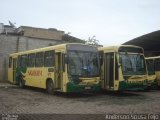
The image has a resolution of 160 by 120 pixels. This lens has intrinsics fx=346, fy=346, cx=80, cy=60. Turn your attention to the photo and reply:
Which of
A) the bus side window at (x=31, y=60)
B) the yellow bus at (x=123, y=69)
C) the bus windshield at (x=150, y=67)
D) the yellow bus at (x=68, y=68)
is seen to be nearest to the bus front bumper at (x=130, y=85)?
the yellow bus at (x=123, y=69)

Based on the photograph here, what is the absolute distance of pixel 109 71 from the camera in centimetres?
1894

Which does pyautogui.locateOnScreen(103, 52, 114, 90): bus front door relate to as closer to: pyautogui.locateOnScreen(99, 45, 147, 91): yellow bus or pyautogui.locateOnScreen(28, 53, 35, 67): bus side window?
pyautogui.locateOnScreen(99, 45, 147, 91): yellow bus

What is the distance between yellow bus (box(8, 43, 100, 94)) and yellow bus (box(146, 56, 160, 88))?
5448mm

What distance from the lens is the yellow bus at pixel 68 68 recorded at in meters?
17.6

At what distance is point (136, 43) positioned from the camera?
3538 cm

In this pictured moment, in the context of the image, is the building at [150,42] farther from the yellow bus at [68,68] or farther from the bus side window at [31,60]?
the yellow bus at [68,68]

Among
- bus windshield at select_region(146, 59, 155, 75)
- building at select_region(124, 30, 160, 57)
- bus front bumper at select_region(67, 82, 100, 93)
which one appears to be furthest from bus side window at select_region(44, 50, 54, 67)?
building at select_region(124, 30, 160, 57)

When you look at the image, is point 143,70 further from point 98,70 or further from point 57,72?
point 57,72

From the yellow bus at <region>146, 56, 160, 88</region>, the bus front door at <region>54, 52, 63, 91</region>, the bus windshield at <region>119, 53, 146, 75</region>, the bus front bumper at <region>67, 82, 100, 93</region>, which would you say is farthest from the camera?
the yellow bus at <region>146, 56, 160, 88</region>

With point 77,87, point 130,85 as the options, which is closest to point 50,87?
point 77,87

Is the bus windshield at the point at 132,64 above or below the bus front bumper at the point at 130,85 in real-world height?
above

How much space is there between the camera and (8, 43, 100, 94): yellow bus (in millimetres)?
17594

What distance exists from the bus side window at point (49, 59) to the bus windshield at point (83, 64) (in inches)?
77.2

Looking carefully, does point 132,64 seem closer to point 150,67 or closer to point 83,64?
point 83,64
